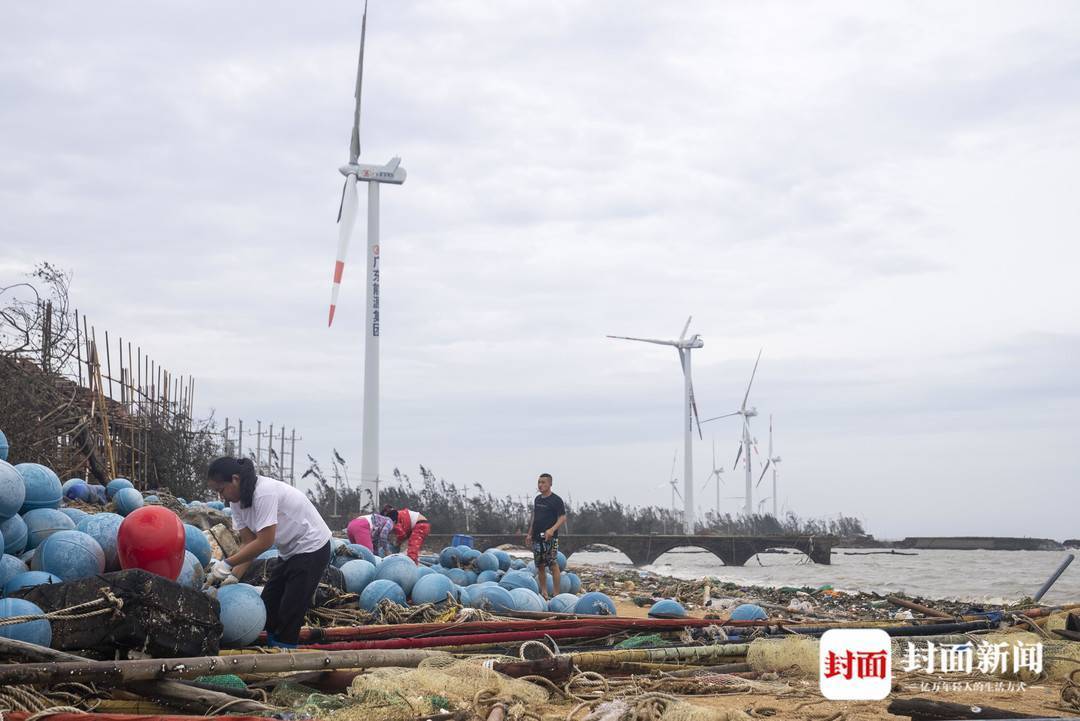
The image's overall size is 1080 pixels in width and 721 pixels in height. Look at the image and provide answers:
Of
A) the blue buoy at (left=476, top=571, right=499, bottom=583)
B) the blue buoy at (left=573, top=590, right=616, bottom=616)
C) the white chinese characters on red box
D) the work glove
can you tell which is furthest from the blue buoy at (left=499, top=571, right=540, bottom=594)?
the work glove

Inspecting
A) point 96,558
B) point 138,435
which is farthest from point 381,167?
point 96,558

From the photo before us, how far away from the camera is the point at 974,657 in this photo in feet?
26.1

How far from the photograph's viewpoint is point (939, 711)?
5.17 meters

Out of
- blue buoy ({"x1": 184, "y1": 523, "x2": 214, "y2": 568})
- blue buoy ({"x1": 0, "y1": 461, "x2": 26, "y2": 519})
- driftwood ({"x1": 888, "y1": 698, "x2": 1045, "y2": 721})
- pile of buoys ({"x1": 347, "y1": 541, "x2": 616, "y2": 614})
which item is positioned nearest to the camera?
driftwood ({"x1": 888, "y1": 698, "x2": 1045, "y2": 721})

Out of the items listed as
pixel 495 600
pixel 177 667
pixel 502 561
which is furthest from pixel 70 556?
pixel 502 561

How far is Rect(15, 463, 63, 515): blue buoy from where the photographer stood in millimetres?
8359

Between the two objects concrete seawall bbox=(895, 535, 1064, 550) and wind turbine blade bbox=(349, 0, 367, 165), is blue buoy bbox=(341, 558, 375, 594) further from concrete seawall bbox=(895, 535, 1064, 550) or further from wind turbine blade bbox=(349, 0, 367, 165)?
concrete seawall bbox=(895, 535, 1064, 550)

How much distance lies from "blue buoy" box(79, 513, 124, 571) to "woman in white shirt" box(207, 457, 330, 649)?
0.69 m

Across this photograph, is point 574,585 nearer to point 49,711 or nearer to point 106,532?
point 106,532

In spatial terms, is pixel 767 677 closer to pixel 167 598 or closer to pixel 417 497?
pixel 167 598

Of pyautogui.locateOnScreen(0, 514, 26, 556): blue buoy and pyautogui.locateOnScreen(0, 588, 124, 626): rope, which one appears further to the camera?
pyautogui.locateOnScreen(0, 514, 26, 556): blue buoy

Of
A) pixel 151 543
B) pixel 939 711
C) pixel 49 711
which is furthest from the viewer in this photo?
pixel 151 543

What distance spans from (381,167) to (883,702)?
28770 millimetres

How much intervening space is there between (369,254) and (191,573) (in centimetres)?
2496
